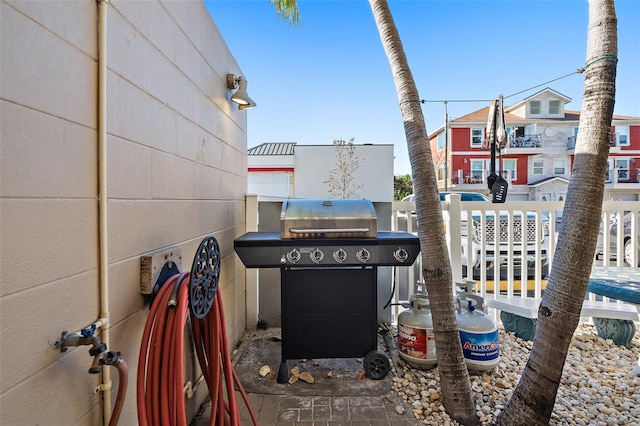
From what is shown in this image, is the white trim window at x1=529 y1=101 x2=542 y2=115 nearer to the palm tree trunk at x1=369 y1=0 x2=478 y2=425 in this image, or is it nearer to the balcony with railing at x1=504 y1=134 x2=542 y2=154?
the balcony with railing at x1=504 y1=134 x2=542 y2=154

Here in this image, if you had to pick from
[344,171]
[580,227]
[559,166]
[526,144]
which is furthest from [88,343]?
[559,166]

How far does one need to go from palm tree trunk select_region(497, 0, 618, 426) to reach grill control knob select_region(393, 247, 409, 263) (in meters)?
0.79

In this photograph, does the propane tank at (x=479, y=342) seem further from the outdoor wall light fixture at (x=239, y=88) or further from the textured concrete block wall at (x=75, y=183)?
the outdoor wall light fixture at (x=239, y=88)

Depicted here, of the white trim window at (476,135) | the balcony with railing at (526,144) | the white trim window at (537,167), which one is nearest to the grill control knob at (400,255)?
the white trim window at (476,135)

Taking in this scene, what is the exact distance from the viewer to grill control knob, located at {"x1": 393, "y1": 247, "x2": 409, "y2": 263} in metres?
2.13

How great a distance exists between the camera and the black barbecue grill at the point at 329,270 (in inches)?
83.6

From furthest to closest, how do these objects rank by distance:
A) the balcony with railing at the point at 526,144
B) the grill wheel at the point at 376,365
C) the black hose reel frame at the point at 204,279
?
the balcony with railing at the point at 526,144 < the grill wheel at the point at 376,365 < the black hose reel frame at the point at 204,279

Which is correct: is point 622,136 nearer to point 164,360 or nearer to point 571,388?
point 571,388

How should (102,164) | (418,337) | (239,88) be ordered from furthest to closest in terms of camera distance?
(239,88), (418,337), (102,164)

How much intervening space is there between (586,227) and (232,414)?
1900 millimetres

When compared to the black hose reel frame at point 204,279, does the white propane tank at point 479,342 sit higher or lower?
lower

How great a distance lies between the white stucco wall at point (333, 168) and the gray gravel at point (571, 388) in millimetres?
9566

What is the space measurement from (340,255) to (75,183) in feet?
4.95

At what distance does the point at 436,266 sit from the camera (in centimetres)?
183
